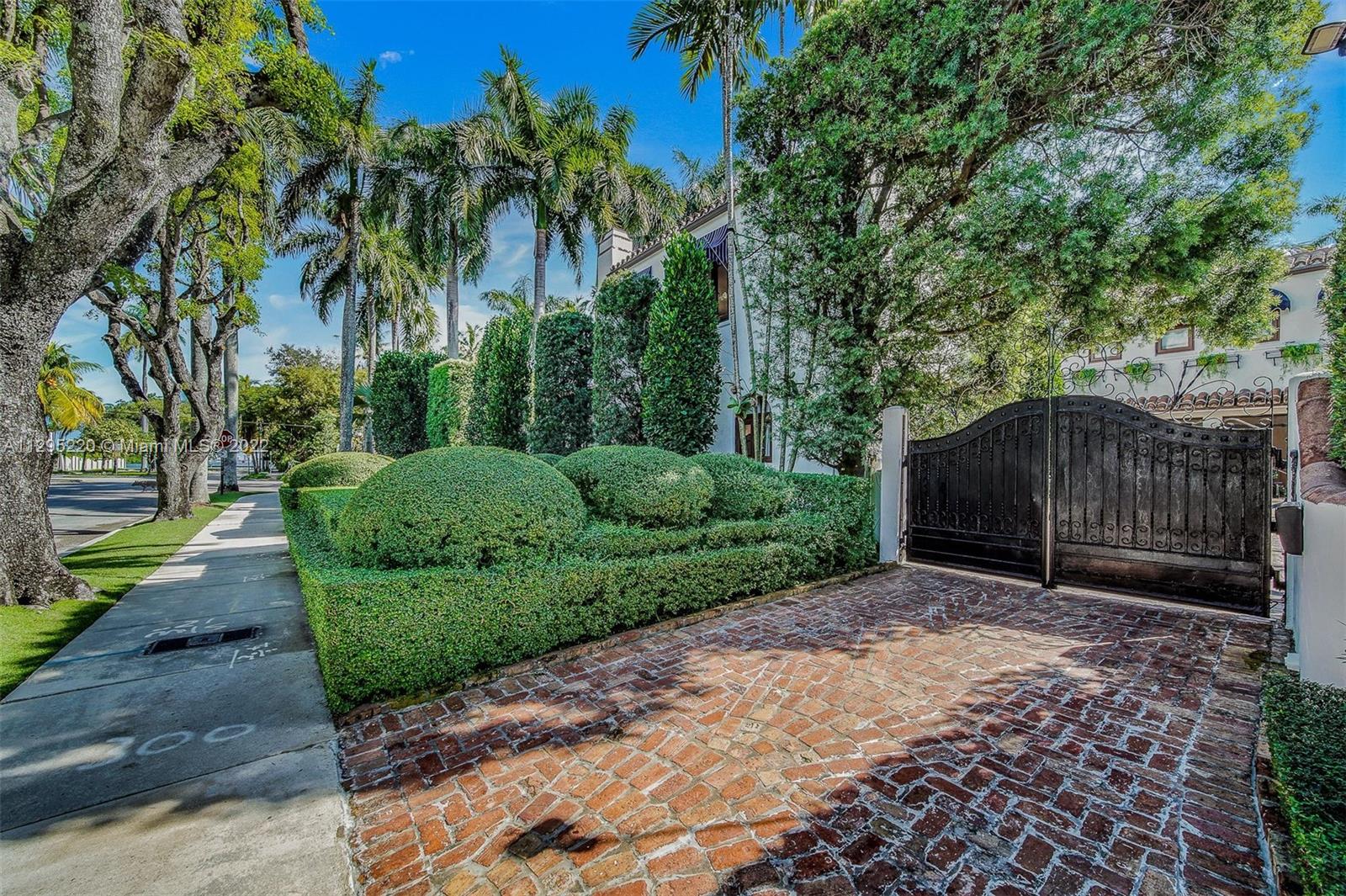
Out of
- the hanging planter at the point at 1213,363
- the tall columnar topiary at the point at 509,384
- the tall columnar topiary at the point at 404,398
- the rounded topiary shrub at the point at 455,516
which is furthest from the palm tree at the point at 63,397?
the hanging planter at the point at 1213,363

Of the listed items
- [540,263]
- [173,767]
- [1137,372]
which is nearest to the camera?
[173,767]

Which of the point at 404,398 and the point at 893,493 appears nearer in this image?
the point at 893,493

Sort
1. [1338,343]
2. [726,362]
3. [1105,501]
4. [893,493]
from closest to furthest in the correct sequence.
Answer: [1338,343] → [1105,501] → [893,493] → [726,362]

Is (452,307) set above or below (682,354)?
above

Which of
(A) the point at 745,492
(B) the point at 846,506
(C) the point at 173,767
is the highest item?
(A) the point at 745,492

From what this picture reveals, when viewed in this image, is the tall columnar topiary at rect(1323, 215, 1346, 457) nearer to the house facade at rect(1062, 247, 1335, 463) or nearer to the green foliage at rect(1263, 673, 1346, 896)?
the green foliage at rect(1263, 673, 1346, 896)

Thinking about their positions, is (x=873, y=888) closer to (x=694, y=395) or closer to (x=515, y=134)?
(x=694, y=395)

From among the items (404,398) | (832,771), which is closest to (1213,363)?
(832,771)

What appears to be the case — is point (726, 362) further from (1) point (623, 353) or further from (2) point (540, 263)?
(2) point (540, 263)

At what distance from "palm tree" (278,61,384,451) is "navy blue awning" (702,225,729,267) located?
12418mm

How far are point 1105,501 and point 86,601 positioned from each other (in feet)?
38.0

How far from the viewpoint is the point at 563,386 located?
1396 cm

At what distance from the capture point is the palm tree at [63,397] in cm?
1836

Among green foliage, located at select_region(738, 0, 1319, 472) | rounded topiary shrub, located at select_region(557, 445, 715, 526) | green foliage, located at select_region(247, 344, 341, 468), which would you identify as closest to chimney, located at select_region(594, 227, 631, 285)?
green foliage, located at select_region(738, 0, 1319, 472)
